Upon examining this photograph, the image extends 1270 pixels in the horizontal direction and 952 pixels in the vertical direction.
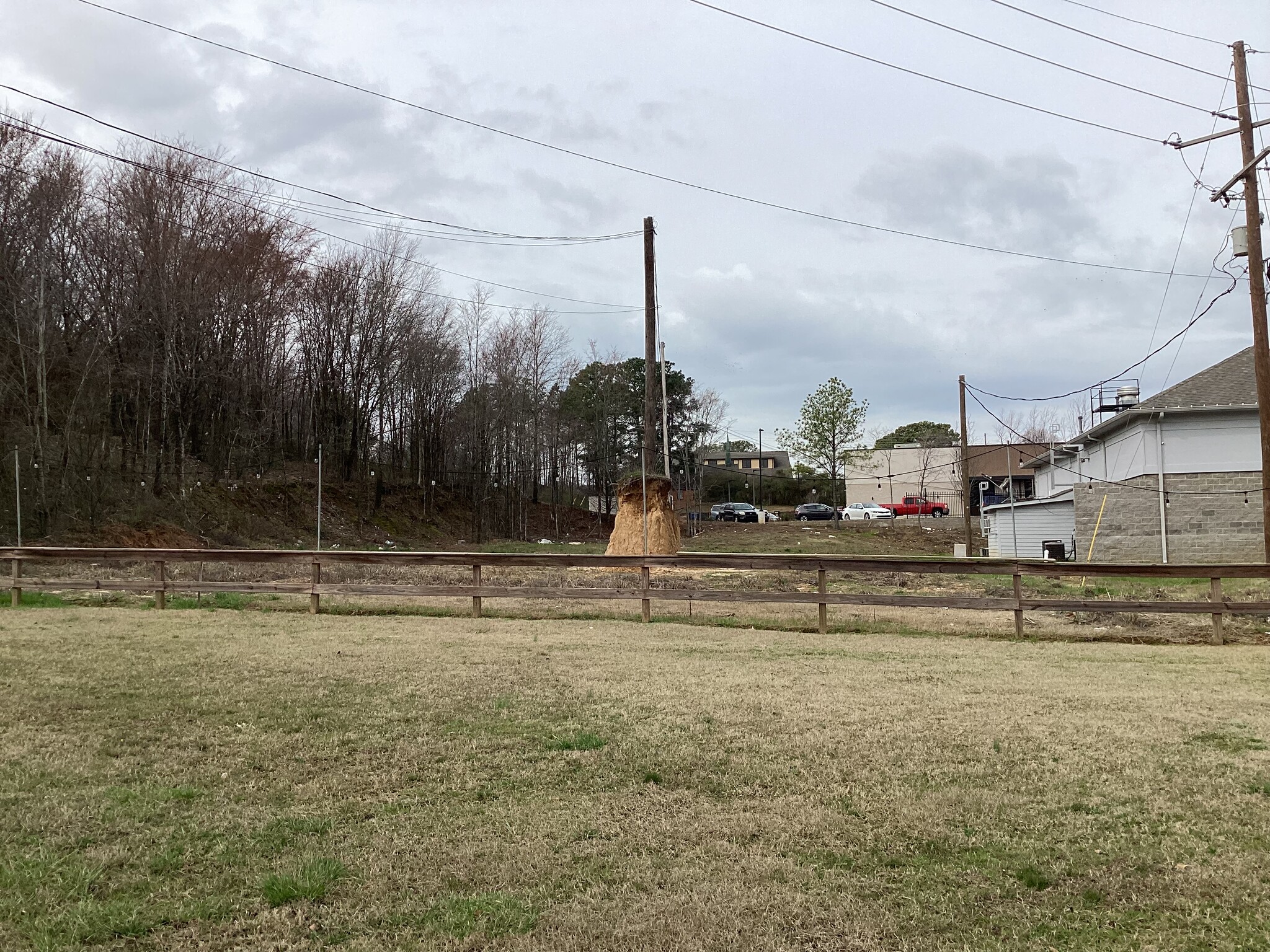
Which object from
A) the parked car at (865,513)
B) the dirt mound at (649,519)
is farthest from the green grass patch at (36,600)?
the parked car at (865,513)

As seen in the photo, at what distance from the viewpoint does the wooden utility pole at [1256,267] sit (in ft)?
47.6

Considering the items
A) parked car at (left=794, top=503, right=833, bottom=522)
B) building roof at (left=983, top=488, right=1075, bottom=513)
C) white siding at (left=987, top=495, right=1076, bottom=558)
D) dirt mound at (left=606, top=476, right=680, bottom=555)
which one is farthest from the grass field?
parked car at (left=794, top=503, right=833, bottom=522)

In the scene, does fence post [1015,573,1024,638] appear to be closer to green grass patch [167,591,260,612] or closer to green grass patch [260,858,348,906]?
green grass patch [260,858,348,906]

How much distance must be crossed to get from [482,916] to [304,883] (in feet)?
2.48

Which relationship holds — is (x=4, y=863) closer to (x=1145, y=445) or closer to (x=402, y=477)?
(x=1145, y=445)

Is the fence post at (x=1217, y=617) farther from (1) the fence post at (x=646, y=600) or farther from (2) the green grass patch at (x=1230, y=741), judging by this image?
(1) the fence post at (x=646, y=600)

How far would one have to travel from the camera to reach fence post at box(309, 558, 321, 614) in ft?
43.6

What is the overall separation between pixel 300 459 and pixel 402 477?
4.85 m

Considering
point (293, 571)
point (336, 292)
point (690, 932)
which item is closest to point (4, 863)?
point (690, 932)

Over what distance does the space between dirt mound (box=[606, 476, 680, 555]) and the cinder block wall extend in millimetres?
13611

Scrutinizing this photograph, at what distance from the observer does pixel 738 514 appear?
59.5 m

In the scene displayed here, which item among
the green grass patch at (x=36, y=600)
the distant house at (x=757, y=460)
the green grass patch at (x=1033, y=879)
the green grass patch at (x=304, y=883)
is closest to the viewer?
the green grass patch at (x=304, y=883)

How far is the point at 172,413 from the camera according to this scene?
31.8m

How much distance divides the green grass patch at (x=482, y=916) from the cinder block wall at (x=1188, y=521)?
26355 millimetres
